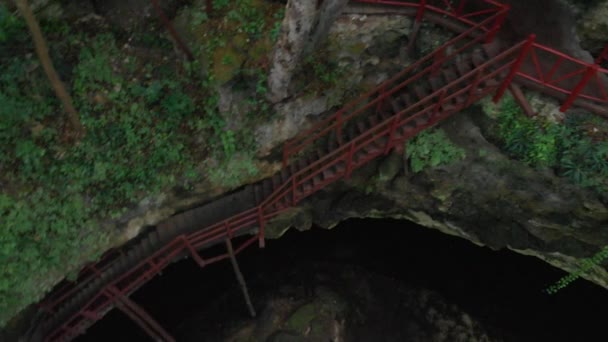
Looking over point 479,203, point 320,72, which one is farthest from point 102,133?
point 479,203

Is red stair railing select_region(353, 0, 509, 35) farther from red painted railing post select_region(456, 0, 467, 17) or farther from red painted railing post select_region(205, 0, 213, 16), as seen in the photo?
red painted railing post select_region(205, 0, 213, 16)

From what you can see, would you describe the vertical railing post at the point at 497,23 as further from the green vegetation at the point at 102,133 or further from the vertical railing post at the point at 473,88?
the green vegetation at the point at 102,133

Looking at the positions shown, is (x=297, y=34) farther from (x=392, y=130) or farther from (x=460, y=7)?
(x=460, y=7)

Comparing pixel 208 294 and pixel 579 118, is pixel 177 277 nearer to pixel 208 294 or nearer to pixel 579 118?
pixel 208 294

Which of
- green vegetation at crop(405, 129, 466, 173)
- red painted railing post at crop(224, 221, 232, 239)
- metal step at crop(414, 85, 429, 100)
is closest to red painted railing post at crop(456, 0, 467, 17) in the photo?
metal step at crop(414, 85, 429, 100)

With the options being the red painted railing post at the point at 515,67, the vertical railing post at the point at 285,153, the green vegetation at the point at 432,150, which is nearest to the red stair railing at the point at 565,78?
the red painted railing post at the point at 515,67
